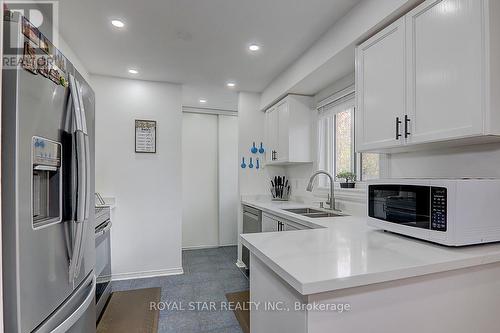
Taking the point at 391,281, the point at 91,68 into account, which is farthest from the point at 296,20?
the point at 91,68

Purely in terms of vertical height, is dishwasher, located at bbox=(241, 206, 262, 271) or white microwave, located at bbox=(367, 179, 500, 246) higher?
white microwave, located at bbox=(367, 179, 500, 246)

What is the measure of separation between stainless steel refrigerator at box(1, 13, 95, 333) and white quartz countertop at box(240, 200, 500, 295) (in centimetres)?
80

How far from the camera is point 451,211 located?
110 centimetres

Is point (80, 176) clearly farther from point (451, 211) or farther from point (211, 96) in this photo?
point (211, 96)

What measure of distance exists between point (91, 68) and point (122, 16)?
128 cm

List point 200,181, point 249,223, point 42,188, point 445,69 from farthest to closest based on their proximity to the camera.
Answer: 1. point 200,181
2. point 249,223
3. point 445,69
4. point 42,188

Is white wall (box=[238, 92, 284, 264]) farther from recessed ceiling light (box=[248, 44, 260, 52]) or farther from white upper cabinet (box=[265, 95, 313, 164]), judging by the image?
recessed ceiling light (box=[248, 44, 260, 52])

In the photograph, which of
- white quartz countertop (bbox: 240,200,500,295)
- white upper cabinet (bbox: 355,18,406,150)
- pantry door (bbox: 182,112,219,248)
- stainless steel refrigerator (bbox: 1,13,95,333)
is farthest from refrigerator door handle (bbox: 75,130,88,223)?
pantry door (bbox: 182,112,219,248)

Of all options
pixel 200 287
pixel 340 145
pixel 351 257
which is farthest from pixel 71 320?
pixel 340 145

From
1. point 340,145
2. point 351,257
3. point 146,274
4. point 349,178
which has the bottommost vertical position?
point 146,274

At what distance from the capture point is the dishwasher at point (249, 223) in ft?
A: 10.0

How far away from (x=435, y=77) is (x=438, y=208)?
2.24 feet

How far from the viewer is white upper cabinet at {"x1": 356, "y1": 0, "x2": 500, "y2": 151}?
114 centimetres

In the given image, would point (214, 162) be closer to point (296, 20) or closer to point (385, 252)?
point (296, 20)
